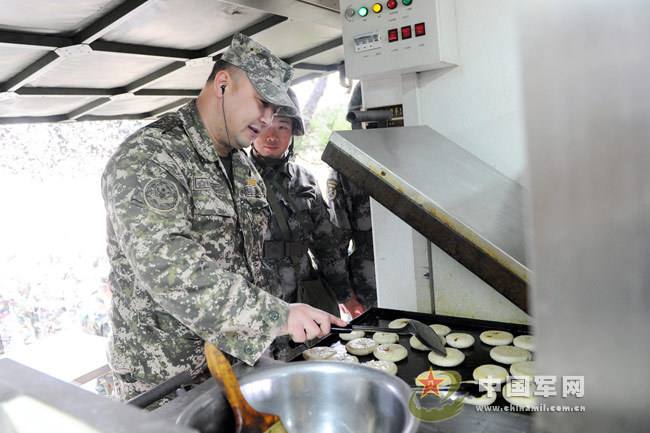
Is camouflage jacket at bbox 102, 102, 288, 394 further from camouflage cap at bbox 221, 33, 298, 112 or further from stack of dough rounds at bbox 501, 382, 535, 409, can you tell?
stack of dough rounds at bbox 501, 382, 535, 409

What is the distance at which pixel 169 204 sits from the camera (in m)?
1.44

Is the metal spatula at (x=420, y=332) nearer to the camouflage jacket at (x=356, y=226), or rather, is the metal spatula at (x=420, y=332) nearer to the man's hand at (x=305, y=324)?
the man's hand at (x=305, y=324)

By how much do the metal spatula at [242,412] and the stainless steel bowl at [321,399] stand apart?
67mm

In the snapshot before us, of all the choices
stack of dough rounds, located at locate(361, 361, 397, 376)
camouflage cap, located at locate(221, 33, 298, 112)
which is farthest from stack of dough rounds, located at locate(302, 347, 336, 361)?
camouflage cap, located at locate(221, 33, 298, 112)

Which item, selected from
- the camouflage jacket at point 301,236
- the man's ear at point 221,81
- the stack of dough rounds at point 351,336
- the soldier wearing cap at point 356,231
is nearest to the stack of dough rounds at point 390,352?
the stack of dough rounds at point 351,336

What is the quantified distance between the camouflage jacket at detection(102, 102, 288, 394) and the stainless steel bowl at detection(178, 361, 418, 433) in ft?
0.45

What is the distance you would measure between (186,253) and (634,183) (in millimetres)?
1186

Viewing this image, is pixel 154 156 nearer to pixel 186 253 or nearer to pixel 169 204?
pixel 169 204

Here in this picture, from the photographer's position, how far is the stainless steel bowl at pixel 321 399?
3.46ft

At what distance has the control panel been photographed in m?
1.72

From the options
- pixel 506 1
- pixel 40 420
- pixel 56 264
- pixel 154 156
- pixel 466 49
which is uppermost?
pixel 506 1

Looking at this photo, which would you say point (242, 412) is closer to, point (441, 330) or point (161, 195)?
point (161, 195)

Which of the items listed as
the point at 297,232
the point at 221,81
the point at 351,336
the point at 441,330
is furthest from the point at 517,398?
the point at 297,232

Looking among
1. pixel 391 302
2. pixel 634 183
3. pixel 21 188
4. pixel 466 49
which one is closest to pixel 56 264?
pixel 21 188
